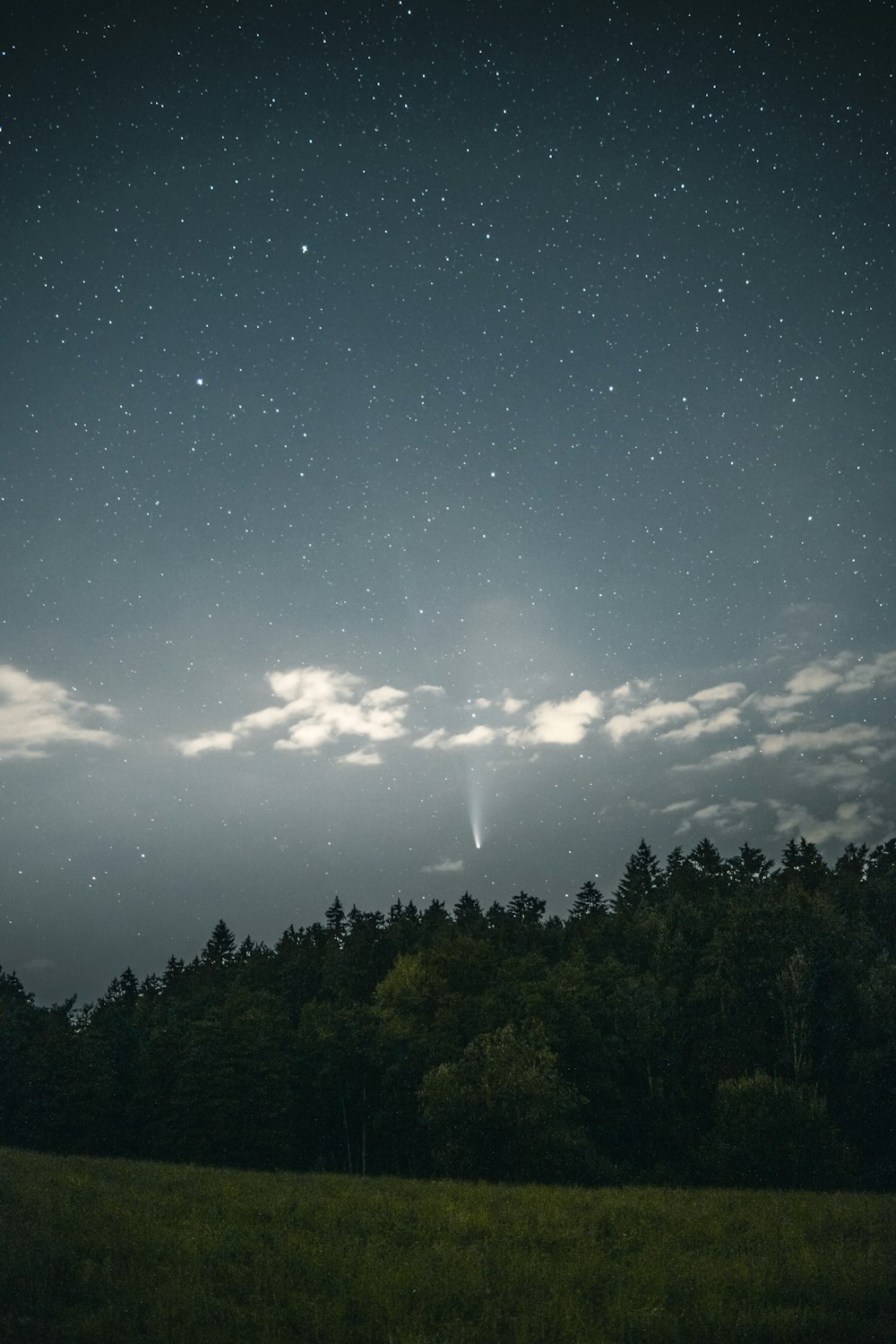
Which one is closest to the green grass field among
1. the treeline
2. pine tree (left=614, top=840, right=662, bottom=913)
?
the treeline

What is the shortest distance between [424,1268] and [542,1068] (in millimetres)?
42196

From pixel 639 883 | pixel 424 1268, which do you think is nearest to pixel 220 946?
pixel 639 883

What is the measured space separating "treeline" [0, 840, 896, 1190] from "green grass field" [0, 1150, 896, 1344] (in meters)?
31.4

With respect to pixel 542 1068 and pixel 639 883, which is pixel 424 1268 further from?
pixel 639 883

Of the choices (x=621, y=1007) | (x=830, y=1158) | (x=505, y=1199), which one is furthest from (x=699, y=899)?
(x=505, y=1199)

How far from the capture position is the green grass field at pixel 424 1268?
36.8 ft

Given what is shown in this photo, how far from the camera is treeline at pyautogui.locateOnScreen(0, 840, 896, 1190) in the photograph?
48531 millimetres

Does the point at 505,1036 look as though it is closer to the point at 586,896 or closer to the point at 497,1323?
the point at 497,1323

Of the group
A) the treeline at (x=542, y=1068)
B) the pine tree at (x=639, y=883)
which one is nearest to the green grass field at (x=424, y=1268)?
the treeline at (x=542, y=1068)

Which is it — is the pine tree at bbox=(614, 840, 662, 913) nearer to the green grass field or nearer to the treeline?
the treeline

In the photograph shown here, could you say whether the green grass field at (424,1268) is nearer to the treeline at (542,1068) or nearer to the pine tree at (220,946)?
the treeline at (542,1068)

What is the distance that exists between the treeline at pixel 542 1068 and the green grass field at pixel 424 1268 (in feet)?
103

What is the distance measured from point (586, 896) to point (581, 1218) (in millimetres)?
130088

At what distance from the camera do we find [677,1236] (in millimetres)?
17047
